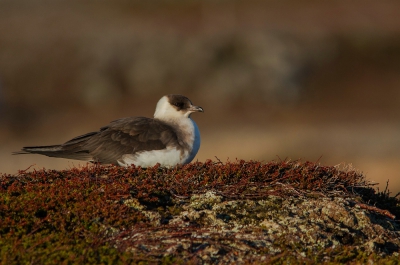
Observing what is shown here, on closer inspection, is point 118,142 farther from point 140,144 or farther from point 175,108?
point 175,108

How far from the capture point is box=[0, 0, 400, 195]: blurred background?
27.2 m

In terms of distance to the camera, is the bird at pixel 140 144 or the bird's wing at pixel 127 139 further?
the bird's wing at pixel 127 139

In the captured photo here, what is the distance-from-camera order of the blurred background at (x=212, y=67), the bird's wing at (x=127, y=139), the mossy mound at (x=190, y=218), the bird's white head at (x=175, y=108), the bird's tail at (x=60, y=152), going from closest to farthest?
the mossy mound at (x=190, y=218), the bird's wing at (x=127, y=139), the bird's tail at (x=60, y=152), the bird's white head at (x=175, y=108), the blurred background at (x=212, y=67)

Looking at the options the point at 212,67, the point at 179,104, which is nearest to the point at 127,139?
the point at 179,104

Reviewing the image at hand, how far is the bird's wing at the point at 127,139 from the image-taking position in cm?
889

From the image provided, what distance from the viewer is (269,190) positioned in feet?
22.6

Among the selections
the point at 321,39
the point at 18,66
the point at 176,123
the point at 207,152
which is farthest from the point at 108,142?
the point at 18,66

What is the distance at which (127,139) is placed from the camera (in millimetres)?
9016

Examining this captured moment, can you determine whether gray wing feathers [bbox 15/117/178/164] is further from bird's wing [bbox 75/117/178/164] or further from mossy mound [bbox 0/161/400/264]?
mossy mound [bbox 0/161/400/264]

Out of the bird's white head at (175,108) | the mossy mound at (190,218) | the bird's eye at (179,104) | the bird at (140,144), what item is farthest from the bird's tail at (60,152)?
the mossy mound at (190,218)

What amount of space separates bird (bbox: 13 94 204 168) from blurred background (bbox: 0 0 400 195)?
1373 centimetres

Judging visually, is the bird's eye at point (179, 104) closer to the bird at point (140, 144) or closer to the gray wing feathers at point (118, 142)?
the bird at point (140, 144)

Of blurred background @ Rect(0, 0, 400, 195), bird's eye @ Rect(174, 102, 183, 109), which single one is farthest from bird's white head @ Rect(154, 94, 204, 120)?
blurred background @ Rect(0, 0, 400, 195)

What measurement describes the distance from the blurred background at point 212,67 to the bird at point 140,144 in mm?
13727
